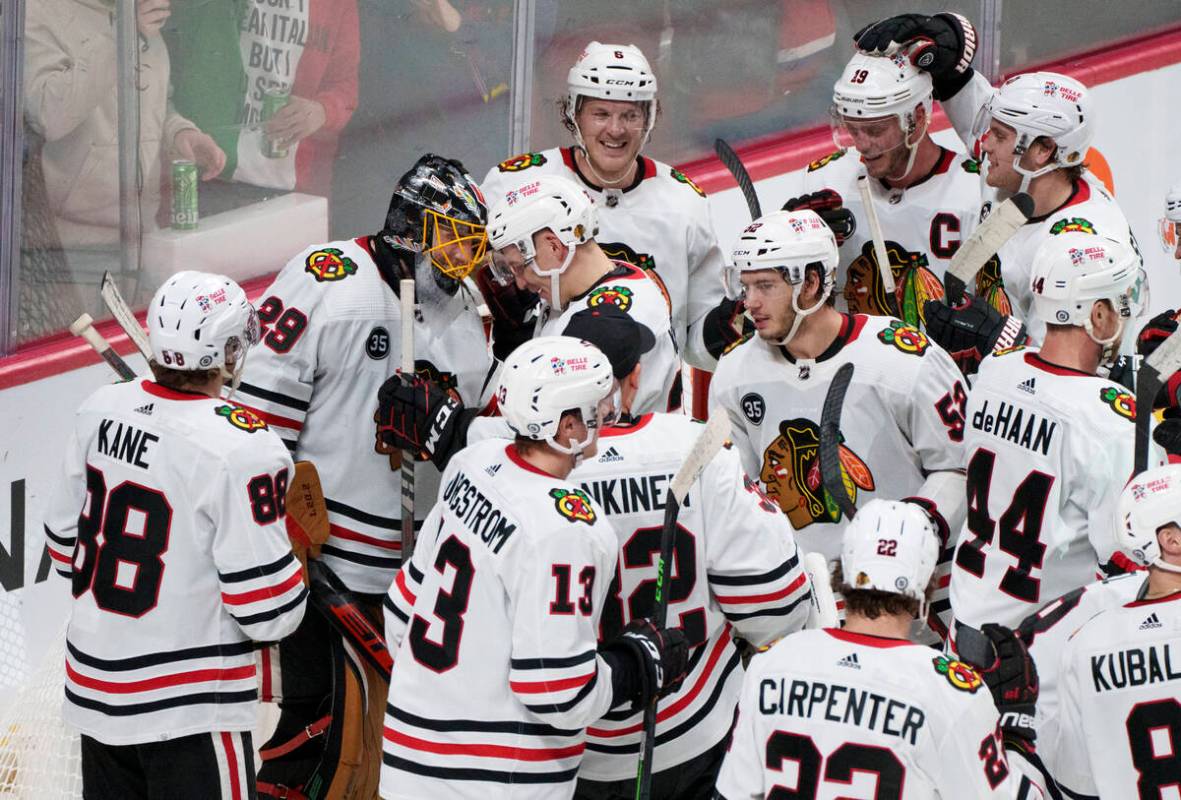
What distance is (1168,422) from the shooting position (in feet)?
14.4

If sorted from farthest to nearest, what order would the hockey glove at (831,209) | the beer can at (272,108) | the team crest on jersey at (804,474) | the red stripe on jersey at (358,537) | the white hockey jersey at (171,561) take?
the beer can at (272,108), the hockey glove at (831,209), the red stripe on jersey at (358,537), the team crest on jersey at (804,474), the white hockey jersey at (171,561)

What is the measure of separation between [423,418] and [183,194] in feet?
5.90

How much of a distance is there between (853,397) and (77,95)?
2.38 metres

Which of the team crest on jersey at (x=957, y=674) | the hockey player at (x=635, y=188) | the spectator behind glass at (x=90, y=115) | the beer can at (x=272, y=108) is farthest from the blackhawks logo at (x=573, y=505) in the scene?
the beer can at (x=272, y=108)

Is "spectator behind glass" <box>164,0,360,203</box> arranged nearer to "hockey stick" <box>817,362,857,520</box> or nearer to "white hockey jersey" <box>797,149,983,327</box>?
"white hockey jersey" <box>797,149,983,327</box>

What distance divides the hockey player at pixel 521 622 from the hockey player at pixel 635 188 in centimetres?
155

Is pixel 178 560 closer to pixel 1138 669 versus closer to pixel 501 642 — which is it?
pixel 501 642

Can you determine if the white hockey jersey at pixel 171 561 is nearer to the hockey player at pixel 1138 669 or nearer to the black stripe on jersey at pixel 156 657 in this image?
the black stripe on jersey at pixel 156 657

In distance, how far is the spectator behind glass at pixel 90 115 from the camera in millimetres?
5023

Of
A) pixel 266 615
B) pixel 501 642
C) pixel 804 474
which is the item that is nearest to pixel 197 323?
pixel 266 615

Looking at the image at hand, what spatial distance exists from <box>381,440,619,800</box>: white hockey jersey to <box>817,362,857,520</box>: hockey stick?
2.90ft

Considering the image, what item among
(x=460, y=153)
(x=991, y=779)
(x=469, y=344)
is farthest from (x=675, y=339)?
(x=991, y=779)

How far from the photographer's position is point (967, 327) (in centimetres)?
447

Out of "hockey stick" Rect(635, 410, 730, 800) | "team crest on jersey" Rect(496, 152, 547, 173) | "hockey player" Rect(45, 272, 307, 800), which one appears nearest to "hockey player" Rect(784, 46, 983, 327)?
"team crest on jersey" Rect(496, 152, 547, 173)
